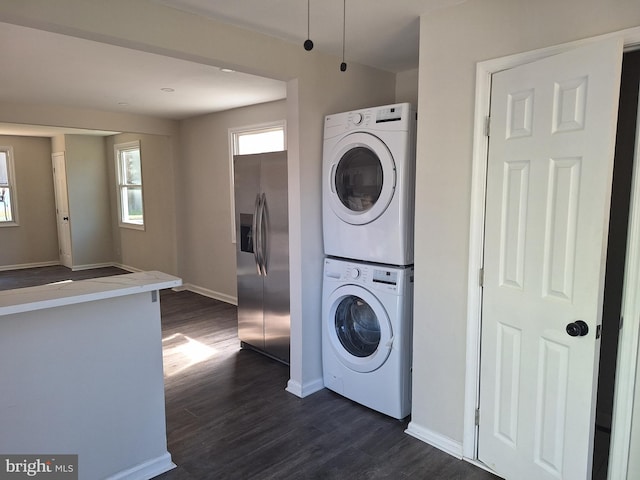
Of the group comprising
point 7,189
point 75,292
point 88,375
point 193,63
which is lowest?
point 88,375

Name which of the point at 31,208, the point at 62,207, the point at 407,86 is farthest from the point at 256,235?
the point at 31,208

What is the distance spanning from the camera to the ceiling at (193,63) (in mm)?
2320

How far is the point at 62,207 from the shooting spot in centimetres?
790

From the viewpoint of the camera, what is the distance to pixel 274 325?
3.75 m

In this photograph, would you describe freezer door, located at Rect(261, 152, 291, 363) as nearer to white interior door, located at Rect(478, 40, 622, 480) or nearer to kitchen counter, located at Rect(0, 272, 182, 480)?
kitchen counter, located at Rect(0, 272, 182, 480)

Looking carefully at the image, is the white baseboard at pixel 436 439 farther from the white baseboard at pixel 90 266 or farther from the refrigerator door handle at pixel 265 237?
the white baseboard at pixel 90 266

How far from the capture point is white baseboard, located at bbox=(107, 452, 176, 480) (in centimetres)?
217

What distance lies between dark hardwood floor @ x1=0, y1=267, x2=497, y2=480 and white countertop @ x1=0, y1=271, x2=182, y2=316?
40.5 inches

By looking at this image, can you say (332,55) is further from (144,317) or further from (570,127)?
(144,317)

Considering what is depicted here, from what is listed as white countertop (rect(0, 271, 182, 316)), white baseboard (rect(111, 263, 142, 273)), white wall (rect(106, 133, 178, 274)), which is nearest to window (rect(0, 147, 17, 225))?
white wall (rect(106, 133, 178, 274))

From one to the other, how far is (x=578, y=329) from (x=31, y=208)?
8864mm

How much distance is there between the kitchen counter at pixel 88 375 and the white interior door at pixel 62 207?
6.54 metres

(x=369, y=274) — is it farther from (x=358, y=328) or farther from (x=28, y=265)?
(x=28, y=265)

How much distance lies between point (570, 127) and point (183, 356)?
3.45m
